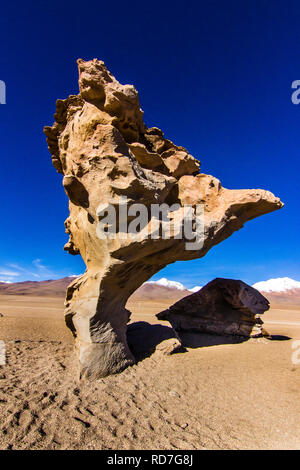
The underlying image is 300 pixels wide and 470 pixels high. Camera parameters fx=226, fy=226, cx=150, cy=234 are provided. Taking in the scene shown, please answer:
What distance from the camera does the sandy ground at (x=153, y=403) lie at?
360cm

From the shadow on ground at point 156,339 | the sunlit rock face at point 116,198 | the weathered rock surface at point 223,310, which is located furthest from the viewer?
the weathered rock surface at point 223,310

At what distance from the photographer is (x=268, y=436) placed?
12.6ft

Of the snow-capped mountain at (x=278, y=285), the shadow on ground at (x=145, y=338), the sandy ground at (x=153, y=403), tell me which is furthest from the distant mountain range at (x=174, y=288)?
the sandy ground at (x=153, y=403)

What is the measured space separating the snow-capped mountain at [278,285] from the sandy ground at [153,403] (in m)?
88.2

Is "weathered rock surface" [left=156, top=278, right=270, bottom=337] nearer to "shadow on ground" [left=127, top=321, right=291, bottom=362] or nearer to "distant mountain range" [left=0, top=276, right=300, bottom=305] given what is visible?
"shadow on ground" [left=127, top=321, right=291, bottom=362]

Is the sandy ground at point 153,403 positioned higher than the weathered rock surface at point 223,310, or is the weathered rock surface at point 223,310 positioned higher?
the weathered rock surface at point 223,310

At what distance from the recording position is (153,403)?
4758mm

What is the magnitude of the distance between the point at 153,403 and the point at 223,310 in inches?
292

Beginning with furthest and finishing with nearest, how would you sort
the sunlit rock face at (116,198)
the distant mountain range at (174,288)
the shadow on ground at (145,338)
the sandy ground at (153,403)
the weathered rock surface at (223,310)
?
the distant mountain range at (174,288), the weathered rock surface at (223,310), the shadow on ground at (145,338), the sunlit rock face at (116,198), the sandy ground at (153,403)

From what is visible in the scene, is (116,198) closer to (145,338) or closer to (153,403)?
(153,403)

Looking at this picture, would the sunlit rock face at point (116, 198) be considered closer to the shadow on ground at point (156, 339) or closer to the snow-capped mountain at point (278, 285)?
the shadow on ground at point (156, 339)

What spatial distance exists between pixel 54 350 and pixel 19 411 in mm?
4333

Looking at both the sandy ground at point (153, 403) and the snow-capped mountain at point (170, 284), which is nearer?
the sandy ground at point (153, 403)
